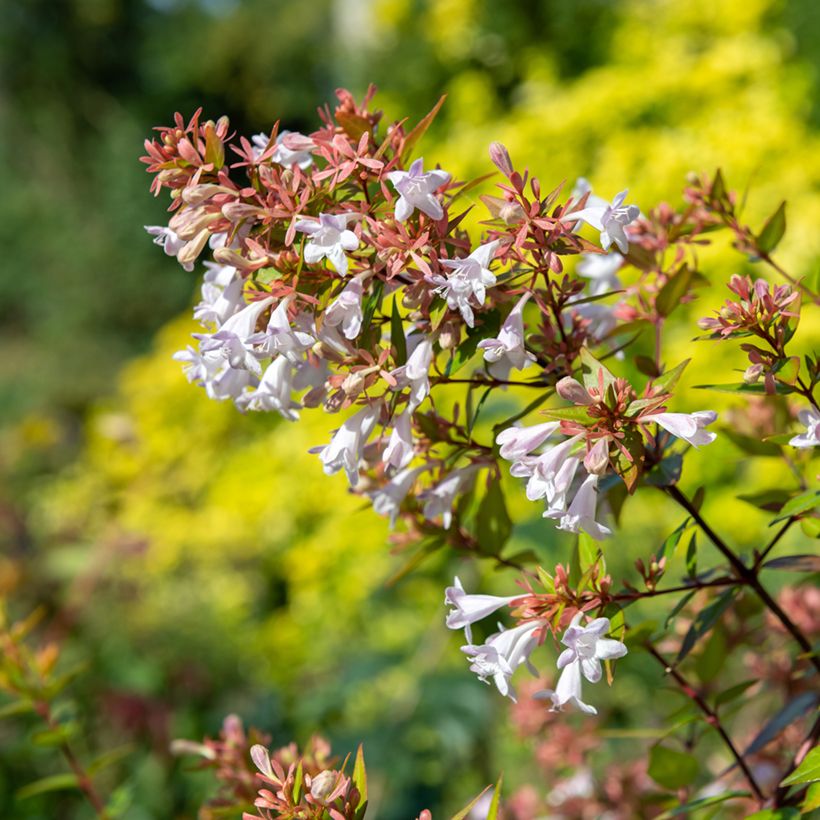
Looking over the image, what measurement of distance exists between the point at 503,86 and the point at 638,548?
12.8 ft

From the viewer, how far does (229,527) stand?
4.23m

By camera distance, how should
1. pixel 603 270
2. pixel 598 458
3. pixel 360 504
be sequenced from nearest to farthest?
pixel 598 458, pixel 603 270, pixel 360 504

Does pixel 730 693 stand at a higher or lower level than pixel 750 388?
lower

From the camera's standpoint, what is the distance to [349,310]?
63 cm

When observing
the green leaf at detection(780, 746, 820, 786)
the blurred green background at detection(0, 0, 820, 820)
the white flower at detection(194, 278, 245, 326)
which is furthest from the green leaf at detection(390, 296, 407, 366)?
the blurred green background at detection(0, 0, 820, 820)

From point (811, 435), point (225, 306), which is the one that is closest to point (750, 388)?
point (811, 435)

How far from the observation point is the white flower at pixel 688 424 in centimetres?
58

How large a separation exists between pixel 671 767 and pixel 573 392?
0.39 m

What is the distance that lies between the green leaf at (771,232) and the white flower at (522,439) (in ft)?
1.16

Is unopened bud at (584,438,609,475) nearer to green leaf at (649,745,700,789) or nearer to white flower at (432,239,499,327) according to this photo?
white flower at (432,239,499,327)

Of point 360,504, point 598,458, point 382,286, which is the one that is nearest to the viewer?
point 598,458

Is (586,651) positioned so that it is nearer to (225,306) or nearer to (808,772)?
(808,772)

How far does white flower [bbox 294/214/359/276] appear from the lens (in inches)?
23.9

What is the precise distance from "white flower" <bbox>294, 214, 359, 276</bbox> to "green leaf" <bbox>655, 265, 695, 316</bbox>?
305 mm
